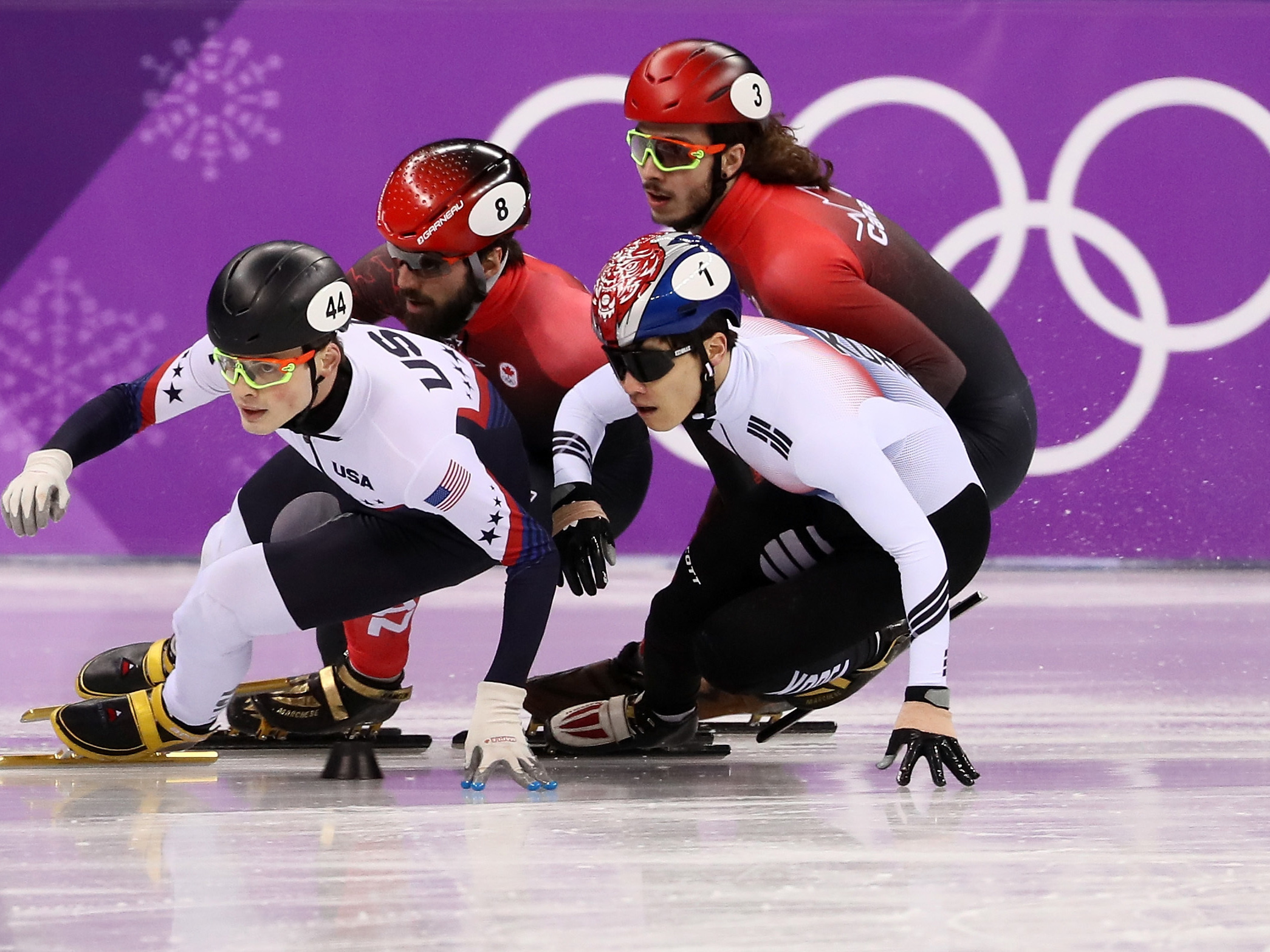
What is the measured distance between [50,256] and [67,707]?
4701 mm

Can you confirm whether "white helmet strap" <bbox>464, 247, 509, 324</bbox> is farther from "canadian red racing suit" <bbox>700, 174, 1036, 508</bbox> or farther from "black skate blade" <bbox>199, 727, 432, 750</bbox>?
"black skate blade" <bbox>199, 727, 432, 750</bbox>

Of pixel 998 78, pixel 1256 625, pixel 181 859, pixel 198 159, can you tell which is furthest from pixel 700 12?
pixel 181 859

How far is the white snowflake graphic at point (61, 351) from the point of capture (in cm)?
827

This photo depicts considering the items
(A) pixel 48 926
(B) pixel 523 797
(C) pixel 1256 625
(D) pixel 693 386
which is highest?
(D) pixel 693 386

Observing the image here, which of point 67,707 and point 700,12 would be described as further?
point 700,12

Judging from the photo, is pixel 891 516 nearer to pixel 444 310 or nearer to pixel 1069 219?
pixel 444 310

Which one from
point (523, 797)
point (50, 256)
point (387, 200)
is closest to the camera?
point (523, 797)

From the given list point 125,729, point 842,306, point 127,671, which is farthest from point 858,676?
point 127,671

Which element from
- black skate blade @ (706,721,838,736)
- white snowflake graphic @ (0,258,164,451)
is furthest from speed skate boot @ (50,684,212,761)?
white snowflake graphic @ (0,258,164,451)

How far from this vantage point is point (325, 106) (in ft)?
27.5

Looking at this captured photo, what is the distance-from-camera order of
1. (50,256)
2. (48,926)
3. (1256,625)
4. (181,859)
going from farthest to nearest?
(50,256) → (1256,625) → (181,859) → (48,926)

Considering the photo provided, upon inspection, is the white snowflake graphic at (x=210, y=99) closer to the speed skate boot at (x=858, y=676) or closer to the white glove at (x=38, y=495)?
the white glove at (x=38, y=495)

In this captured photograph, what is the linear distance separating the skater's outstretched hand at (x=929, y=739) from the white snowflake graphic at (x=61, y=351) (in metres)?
5.46

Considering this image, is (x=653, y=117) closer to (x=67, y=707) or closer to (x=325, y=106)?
(x=67, y=707)
